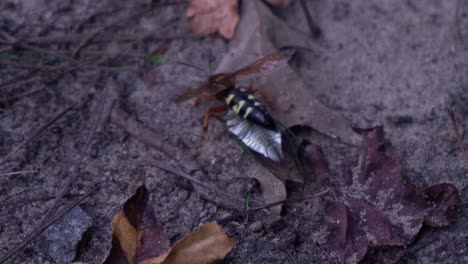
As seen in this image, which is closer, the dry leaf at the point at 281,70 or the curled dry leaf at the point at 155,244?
the curled dry leaf at the point at 155,244

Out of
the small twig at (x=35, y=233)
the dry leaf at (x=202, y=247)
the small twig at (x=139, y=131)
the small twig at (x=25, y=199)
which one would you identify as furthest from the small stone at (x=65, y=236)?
the small twig at (x=139, y=131)

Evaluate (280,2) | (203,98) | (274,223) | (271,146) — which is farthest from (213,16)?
(274,223)

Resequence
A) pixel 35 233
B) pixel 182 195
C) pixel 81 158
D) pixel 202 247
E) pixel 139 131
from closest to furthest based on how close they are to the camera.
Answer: pixel 202 247
pixel 35 233
pixel 182 195
pixel 81 158
pixel 139 131

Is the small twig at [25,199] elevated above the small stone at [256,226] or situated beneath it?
elevated above

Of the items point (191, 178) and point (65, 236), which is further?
point (191, 178)

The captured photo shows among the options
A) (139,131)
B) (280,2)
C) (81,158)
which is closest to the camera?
(81,158)

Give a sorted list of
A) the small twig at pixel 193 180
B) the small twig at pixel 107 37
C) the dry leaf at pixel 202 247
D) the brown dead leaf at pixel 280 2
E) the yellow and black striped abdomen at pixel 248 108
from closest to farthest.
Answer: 1. the dry leaf at pixel 202 247
2. the small twig at pixel 193 180
3. the yellow and black striped abdomen at pixel 248 108
4. the small twig at pixel 107 37
5. the brown dead leaf at pixel 280 2

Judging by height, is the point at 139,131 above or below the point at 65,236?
above

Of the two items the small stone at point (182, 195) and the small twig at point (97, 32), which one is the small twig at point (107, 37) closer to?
the small twig at point (97, 32)

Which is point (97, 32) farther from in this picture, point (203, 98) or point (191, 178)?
point (191, 178)
